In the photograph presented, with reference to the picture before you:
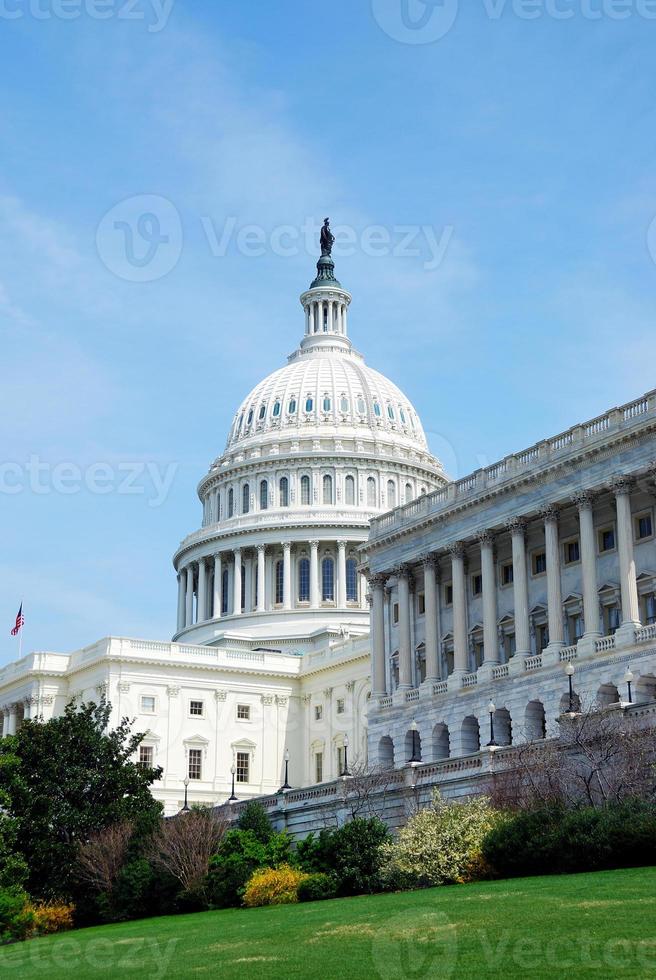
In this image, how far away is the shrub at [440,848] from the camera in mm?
41500

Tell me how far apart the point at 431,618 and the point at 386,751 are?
26.0ft

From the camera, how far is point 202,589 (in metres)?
136

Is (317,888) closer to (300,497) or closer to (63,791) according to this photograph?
(63,791)

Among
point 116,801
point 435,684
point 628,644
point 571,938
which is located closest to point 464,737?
point 435,684

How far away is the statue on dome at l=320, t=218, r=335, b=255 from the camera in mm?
159750

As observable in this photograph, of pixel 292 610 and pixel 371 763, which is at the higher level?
pixel 292 610

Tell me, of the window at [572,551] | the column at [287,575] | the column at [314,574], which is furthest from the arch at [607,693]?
the column at [287,575]

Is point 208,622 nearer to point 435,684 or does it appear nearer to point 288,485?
point 288,485

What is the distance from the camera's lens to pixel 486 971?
A: 24.2 m

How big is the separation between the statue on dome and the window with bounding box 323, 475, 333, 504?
115ft

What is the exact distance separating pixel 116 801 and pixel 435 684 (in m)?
22.5

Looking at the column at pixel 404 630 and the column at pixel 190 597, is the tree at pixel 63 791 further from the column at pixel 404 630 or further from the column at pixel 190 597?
the column at pixel 190 597

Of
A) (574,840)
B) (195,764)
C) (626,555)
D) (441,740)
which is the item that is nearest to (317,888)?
(574,840)

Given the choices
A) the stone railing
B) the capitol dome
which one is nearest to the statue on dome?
the capitol dome
